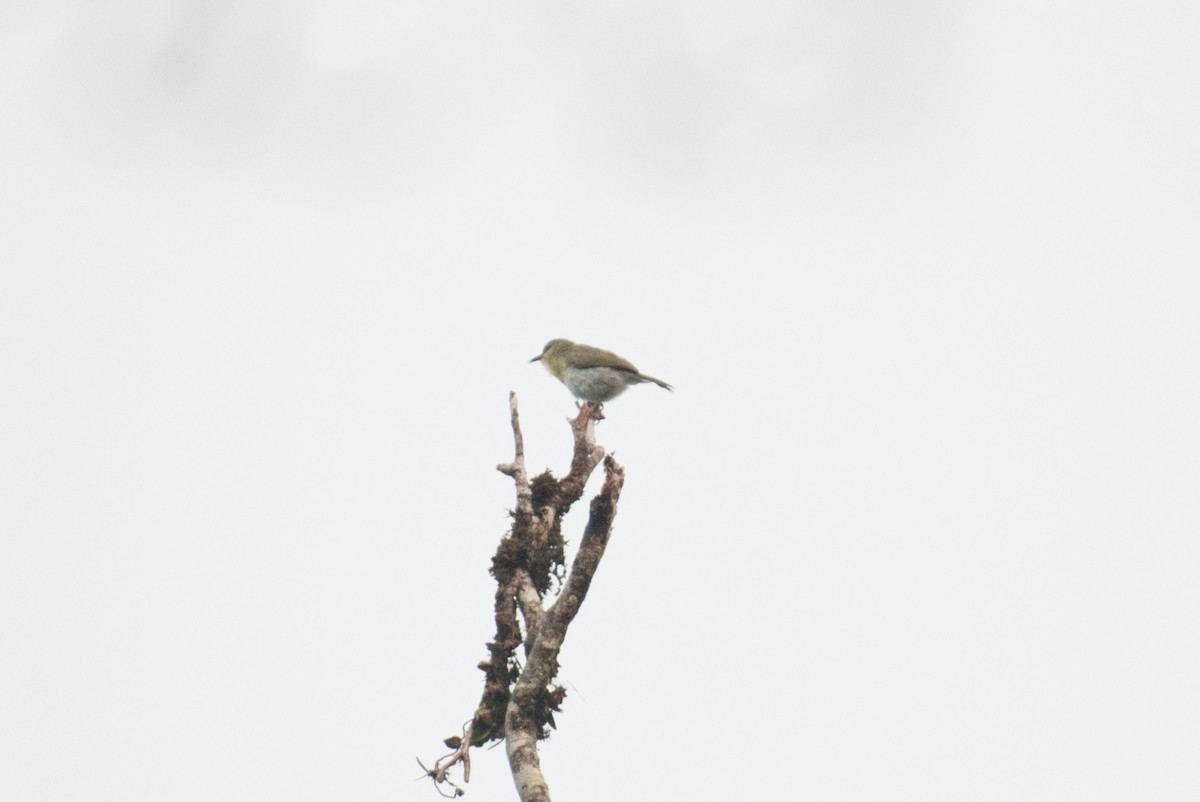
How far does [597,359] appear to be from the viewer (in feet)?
34.0

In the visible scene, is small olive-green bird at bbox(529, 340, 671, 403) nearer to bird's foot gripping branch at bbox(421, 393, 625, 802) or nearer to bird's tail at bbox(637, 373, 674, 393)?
bird's tail at bbox(637, 373, 674, 393)

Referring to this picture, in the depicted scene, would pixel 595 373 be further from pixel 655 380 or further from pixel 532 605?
pixel 532 605

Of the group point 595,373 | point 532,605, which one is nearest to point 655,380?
point 595,373

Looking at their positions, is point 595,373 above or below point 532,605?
above

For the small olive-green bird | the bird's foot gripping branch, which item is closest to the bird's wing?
the small olive-green bird

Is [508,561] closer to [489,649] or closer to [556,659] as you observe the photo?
[489,649]

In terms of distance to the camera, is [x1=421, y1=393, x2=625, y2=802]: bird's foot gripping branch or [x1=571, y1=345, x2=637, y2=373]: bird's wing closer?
[x1=421, y1=393, x2=625, y2=802]: bird's foot gripping branch

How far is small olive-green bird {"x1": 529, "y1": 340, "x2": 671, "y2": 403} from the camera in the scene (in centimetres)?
1030

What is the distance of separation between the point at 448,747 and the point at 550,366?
642 cm

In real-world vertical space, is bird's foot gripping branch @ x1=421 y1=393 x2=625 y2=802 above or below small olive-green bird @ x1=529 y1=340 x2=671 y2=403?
below

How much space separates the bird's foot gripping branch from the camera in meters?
4.67

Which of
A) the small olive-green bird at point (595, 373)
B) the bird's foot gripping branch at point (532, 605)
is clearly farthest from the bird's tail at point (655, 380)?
the bird's foot gripping branch at point (532, 605)

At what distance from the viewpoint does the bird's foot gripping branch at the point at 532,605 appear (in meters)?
4.67

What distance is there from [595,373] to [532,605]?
17.5ft
